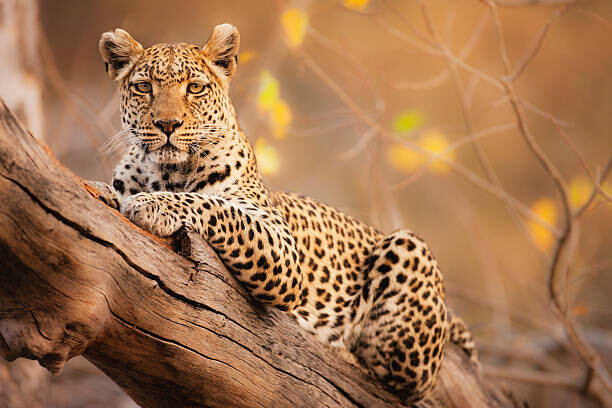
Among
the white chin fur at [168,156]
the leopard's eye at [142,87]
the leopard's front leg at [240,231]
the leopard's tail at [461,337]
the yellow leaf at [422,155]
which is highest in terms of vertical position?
the yellow leaf at [422,155]

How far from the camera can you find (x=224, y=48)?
4566mm

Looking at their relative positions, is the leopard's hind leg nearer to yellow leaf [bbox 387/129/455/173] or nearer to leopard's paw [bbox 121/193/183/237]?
leopard's paw [bbox 121/193/183/237]

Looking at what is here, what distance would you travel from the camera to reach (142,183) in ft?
14.9

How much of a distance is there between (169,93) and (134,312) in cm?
149

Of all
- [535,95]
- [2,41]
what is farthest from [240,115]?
[535,95]

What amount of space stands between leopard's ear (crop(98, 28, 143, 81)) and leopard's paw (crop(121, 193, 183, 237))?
3.69ft

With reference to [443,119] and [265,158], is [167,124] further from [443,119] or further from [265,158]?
[443,119]

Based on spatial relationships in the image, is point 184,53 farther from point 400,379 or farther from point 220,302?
point 400,379

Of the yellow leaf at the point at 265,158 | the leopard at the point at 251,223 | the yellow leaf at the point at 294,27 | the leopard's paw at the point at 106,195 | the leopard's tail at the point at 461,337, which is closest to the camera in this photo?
the leopard's paw at the point at 106,195

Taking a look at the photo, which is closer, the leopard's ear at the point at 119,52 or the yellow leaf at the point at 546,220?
the leopard's ear at the point at 119,52

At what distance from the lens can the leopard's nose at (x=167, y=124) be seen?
409cm

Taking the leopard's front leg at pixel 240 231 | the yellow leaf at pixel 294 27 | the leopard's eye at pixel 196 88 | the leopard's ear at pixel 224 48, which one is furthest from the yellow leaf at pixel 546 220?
the leopard's eye at pixel 196 88

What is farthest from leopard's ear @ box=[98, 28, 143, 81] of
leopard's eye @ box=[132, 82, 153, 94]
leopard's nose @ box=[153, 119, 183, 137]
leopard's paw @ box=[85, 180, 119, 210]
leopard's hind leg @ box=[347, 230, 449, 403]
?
leopard's hind leg @ box=[347, 230, 449, 403]

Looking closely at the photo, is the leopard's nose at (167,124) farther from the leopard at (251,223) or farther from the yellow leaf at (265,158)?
the yellow leaf at (265,158)
